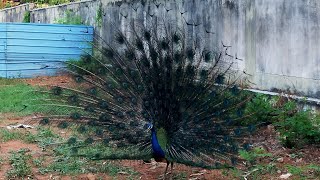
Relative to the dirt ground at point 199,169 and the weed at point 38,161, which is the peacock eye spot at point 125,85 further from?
the weed at point 38,161

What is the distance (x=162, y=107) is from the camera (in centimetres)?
564

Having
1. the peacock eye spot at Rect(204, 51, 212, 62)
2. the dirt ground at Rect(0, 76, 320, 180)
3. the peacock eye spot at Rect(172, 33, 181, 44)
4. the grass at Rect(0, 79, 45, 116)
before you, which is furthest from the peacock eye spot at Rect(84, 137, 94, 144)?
the grass at Rect(0, 79, 45, 116)

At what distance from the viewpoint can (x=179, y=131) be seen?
18.3 feet

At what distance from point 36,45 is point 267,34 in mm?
8791

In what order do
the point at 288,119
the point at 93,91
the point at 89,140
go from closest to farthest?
1. the point at 89,140
2. the point at 93,91
3. the point at 288,119

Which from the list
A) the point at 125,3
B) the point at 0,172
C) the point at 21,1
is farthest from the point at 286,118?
the point at 21,1

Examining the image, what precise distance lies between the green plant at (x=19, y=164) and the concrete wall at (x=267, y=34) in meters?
2.41

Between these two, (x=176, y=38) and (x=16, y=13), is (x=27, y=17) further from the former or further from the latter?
(x=176, y=38)

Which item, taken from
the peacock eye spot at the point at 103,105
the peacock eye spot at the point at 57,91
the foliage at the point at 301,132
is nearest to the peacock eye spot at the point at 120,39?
the peacock eye spot at the point at 103,105

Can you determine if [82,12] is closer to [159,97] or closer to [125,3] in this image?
[125,3]

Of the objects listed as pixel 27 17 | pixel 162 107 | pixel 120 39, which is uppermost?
pixel 120 39

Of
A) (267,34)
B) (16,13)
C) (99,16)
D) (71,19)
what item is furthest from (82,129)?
(16,13)

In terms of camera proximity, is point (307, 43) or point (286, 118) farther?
point (307, 43)

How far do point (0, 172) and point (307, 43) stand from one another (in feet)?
14.8
